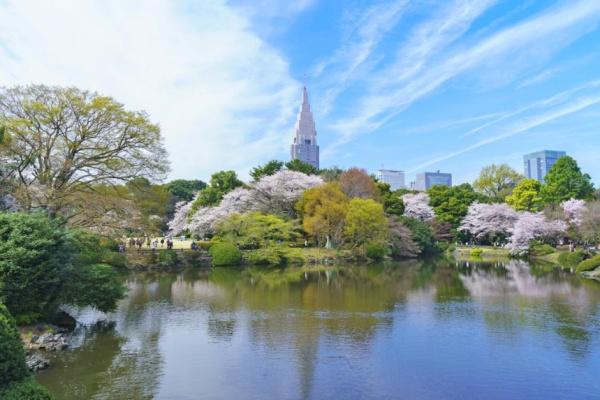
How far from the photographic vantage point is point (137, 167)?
2138 centimetres

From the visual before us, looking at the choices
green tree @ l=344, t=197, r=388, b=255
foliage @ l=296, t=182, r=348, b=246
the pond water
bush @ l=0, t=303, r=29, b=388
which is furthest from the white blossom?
bush @ l=0, t=303, r=29, b=388

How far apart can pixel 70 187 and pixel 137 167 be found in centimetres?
301

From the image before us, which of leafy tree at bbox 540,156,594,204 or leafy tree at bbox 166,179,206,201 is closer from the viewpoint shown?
leafy tree at bbox 540,156,594,204

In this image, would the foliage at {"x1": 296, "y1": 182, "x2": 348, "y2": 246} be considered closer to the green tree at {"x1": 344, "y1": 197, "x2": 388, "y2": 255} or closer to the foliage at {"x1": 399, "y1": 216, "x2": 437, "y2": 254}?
the green tree at {"x1": 344, "y1": 197, "x2": 388, "y2": 255}

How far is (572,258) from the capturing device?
121ft

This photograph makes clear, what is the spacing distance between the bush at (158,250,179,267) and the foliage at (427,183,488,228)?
35135 millimetres

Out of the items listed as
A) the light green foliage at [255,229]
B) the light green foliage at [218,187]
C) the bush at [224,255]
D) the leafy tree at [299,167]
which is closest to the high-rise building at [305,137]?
the leafy tree at [299,167]

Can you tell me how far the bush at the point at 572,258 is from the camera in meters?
35.8

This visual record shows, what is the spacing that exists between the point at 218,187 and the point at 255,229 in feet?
38.2

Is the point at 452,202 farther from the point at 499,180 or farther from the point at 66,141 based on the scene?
the point at 66,141

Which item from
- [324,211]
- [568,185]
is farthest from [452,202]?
→ [324,211]

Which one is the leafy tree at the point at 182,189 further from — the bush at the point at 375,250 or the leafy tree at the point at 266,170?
the bush at the point at 375,250

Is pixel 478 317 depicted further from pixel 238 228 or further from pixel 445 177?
pixel 445 177

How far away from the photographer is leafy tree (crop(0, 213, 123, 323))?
11.2m
